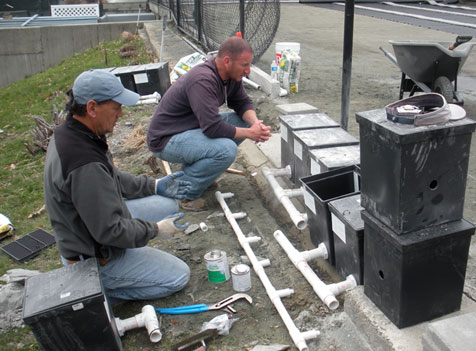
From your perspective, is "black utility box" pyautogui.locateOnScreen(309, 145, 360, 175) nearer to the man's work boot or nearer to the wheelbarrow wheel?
the man's work boot

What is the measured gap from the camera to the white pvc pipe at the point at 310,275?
264cm

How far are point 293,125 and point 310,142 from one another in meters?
0.46

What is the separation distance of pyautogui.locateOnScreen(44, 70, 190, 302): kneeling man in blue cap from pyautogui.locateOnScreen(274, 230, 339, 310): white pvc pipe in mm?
795

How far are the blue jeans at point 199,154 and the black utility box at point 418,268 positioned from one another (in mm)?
1840

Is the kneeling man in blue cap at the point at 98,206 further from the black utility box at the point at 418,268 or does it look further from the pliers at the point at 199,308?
the black utility box at the point at 418,268

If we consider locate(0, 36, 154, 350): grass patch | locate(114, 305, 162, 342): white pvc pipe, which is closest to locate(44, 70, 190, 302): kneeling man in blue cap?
locate(114, 305, 162, 342): white pvc pipe

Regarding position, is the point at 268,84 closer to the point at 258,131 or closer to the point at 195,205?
the point at 258,131

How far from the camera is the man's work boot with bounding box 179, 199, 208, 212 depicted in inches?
163

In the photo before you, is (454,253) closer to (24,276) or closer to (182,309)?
(182,309)

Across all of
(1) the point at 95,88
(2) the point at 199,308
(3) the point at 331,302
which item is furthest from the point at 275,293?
(1) the point at 95,88

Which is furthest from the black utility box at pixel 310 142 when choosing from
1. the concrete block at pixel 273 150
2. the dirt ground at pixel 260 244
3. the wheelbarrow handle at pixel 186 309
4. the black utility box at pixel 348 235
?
the wheelbarrow handle at pixel 186 309

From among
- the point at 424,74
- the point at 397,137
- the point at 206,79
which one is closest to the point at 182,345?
the point at 397,137

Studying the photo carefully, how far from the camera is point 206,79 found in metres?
3.80

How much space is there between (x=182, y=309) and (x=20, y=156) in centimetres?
525
